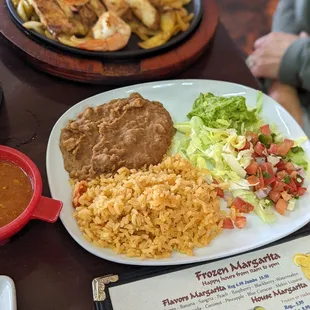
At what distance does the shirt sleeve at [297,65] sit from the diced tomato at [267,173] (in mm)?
696

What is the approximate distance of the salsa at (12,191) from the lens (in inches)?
54.1

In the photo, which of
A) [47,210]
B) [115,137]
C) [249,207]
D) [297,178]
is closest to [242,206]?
[249,207]

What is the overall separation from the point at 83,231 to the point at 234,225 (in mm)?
461

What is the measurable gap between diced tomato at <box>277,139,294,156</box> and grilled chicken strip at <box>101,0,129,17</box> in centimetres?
84

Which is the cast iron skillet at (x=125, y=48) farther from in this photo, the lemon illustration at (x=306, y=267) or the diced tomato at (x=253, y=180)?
the lemon illustration at (x=306, y=267)

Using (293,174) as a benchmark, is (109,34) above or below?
above

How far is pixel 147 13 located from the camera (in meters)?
2.00

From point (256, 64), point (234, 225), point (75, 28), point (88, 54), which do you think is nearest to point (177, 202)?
point (234, 225)

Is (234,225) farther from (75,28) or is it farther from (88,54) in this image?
(75,28)

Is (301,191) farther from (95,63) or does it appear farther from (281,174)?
(95,63)

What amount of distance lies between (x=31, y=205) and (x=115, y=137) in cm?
41

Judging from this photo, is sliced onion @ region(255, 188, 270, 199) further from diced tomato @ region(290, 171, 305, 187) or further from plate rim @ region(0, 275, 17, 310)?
plate rim @ region(0, 275, 17, 310)

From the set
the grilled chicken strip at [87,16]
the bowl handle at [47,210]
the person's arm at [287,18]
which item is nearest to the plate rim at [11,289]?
the bowl handle at [47,210]

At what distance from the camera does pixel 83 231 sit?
1.43m
